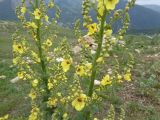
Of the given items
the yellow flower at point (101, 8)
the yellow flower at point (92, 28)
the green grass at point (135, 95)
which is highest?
the yellow flower at point (101, 8)

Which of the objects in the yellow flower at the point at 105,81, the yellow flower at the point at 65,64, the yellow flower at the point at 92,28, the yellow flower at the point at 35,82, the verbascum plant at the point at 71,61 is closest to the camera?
the yellow flower at the point at 92,28

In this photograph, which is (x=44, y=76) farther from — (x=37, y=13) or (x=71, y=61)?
(x=71, y=61)

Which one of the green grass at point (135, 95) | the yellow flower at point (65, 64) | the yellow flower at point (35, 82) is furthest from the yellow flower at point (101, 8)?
the green grass at point (135, 95)

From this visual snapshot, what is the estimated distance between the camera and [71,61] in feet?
24.0

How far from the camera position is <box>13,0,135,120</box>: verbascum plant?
6.97m

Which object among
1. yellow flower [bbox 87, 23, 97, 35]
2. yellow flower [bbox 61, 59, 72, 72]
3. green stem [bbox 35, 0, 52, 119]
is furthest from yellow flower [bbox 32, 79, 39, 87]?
yellow flower [bbox 87, 23, 97, 35]

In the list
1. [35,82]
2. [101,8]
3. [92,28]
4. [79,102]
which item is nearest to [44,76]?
[35,82]

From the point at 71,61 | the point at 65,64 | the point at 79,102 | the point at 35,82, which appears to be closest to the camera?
the point at 79,102

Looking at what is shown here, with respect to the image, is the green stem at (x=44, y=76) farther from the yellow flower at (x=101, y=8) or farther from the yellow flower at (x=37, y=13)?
the yellow flower at (x=101, y=8)

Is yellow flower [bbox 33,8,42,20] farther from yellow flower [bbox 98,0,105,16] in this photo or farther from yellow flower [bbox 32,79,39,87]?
yellow flower [bbox 98,0,105,16]

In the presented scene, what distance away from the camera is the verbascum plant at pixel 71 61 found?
6969 mm

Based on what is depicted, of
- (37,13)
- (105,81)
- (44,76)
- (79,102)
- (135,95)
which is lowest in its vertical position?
(135,95)

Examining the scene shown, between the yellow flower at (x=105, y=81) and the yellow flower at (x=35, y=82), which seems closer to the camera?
the yellow flower at (x=105, y=81)

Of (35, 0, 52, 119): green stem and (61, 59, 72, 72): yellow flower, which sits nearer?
(61, 59, 72, 72): yellow flower
